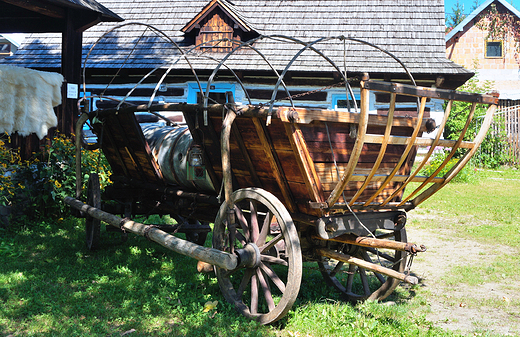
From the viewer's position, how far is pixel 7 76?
5.77 metres

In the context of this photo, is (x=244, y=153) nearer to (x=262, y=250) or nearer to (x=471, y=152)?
(x=262, y=250)

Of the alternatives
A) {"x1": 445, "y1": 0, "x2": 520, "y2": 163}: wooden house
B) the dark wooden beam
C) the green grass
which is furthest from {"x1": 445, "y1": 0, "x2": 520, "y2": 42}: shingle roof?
the dark wooden beam

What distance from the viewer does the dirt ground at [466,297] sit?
3.37 metres

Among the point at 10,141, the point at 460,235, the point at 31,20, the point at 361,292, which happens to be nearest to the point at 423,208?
the point at 460,235

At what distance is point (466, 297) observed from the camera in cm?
395

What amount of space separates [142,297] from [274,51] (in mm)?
8663

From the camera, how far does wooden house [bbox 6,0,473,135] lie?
34.6 feet

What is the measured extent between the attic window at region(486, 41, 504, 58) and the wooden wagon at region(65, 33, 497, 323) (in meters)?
18.8

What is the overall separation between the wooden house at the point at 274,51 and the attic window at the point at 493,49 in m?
8.58

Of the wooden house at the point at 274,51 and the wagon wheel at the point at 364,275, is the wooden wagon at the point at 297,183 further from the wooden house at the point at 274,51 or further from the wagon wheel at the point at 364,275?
the wooden house at the point at 274,51

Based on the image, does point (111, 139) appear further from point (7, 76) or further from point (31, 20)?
point (31, 20)

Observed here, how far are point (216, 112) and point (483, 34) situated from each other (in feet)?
63.9

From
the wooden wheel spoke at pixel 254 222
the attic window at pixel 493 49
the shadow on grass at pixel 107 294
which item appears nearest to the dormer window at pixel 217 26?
the shadow on grass at pixel 107 294

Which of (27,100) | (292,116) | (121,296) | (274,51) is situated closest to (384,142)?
(292,116)
